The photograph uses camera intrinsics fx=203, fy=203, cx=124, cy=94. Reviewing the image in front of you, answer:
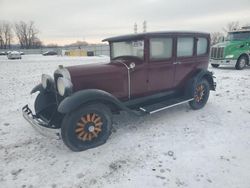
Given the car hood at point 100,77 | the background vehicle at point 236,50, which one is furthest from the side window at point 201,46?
the background vehicle at point 236,50

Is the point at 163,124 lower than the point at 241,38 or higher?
lower

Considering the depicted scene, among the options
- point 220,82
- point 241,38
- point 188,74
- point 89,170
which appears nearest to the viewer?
point 89,170

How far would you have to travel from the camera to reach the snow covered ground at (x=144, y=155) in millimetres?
2705

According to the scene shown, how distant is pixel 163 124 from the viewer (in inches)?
173

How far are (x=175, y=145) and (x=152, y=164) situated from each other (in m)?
0.72

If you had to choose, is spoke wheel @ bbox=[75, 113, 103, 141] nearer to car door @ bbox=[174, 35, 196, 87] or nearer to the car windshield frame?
the car windshield frame

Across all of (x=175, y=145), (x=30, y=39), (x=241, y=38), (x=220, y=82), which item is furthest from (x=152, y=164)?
(x=30, y=39)

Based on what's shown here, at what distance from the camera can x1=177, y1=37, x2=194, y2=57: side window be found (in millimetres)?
4716

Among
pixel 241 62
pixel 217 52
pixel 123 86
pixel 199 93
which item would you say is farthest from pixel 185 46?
pixel 241 62

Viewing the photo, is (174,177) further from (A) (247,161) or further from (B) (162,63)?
(B) (162,63)

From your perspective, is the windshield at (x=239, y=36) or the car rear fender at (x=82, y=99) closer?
the car rear fender at (x=82, y=99)

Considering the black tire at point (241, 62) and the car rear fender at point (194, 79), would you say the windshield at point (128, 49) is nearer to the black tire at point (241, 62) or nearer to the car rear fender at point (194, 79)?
the car rear fender at point (194, 79)

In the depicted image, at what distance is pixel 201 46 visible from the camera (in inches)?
210

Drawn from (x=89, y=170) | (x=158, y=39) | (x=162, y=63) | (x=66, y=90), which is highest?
(x=158, y=39)
